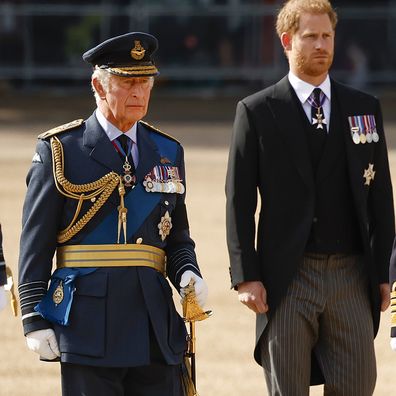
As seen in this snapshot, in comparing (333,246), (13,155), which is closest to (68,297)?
(333,246)

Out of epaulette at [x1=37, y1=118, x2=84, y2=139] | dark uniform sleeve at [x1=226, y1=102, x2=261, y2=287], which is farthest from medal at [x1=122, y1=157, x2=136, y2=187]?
dark uniform sleeve at [x1=226, y1=102, x2=261, y2=287]

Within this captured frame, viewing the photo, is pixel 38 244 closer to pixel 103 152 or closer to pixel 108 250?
pixel 108 250

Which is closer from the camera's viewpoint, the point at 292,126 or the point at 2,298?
the point at 2,298

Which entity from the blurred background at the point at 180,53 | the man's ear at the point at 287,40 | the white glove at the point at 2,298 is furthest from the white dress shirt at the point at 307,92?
the blurred background at the point at 180,53

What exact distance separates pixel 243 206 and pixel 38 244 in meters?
0.84

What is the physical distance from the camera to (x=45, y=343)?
4652 millimetres

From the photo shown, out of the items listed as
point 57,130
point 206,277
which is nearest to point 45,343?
point 57,130

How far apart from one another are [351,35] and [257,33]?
1.41 metres

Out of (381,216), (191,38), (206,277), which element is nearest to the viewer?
(381,216)

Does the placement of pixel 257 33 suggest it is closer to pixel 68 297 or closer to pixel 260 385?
pixel 260 385

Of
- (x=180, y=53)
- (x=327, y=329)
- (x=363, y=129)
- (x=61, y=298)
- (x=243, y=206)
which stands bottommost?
(x=327, y=329)

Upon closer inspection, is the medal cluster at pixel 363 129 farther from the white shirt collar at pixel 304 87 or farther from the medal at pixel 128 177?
the medal at pixel 128 177

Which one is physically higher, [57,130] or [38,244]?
[57,130]

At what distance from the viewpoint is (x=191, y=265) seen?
4863 mm
